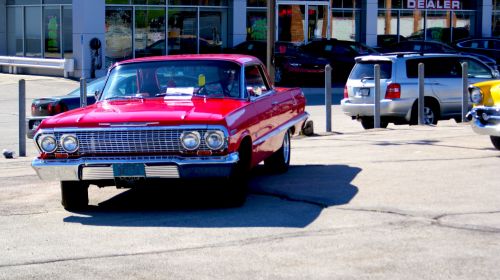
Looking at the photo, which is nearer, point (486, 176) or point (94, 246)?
point (94, 246)

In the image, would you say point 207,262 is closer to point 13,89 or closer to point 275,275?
point 275,275

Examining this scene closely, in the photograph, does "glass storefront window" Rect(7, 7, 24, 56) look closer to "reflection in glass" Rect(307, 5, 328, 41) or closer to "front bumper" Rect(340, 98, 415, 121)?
"reflection in glass" Rect(307, 5, 328, 41)

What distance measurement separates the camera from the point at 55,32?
1471 inches

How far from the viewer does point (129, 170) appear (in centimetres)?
890

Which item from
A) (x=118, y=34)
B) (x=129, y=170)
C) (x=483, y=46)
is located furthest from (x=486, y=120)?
(x=483, y=46)

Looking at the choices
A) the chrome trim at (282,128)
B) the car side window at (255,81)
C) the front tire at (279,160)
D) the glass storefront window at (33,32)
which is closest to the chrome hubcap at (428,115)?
the chrome trim at (282,128)

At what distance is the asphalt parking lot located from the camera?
696 cm

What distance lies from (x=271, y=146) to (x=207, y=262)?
382cm

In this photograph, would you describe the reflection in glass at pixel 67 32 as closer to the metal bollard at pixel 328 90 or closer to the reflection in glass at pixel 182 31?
the reflection in glass at pixel 182 31

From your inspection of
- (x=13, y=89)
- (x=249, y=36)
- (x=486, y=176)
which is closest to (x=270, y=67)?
(x=486, y=176)

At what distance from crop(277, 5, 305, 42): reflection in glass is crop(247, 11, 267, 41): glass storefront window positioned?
935 millimetres

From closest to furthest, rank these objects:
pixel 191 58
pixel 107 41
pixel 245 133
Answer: pixel 245 133
pixel 191 58
pixel 107 41

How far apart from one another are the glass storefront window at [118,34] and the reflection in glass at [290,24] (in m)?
7.07

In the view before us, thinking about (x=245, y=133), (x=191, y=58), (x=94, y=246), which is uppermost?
(x=191, y=58)
